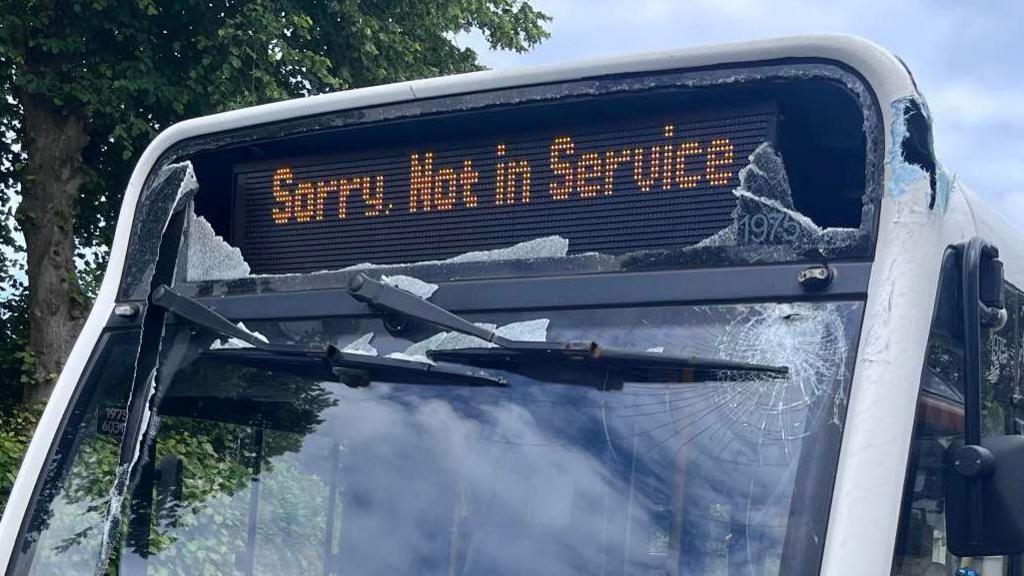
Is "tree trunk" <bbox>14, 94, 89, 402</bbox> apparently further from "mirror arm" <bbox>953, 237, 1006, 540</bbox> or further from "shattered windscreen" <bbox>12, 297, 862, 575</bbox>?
"mirror arm" <bbox>953, 237, 1006, 540</bbox>

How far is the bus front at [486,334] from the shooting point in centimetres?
252

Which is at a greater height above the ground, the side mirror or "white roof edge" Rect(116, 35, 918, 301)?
"white roof edge" Rect(116, 35, 918, 301)

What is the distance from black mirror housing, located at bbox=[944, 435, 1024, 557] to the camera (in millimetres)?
2293

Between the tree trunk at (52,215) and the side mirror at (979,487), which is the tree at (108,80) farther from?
the side mirror at (979,487)

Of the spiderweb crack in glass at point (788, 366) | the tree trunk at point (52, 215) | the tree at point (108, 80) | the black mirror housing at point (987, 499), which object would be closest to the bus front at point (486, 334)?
the spiderweb crack in glass at point (788, 366)

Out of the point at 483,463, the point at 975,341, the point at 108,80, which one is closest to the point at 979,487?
the point at 975,341

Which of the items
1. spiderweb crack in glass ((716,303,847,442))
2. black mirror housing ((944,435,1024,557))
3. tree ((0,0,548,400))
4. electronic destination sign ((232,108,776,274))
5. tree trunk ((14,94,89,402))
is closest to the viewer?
black mirror housing ((944,435,1024,557))

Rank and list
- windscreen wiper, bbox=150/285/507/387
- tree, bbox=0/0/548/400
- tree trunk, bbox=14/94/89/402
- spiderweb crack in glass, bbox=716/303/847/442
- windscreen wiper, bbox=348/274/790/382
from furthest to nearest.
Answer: tree trunk, bbox=14/94/89/402
tree, bbox=0/0/548/400
windscreen wiper, bbox=150/285/507/387
windscreen wiper, bbox=348/274/790/382
spiderweb crack in glass, bbox=716/303/847/442

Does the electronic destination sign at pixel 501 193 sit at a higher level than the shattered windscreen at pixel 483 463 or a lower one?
higher

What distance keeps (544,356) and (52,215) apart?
41.4ft

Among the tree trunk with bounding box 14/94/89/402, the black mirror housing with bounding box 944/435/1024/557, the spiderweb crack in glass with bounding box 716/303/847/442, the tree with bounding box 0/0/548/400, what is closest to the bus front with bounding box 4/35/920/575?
the spiderweb crack in glass with bounding box 716/303/847/442

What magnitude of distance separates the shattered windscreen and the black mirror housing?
0.75ft

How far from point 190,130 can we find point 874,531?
6.71ft

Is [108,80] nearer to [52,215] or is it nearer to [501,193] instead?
[52,215]
